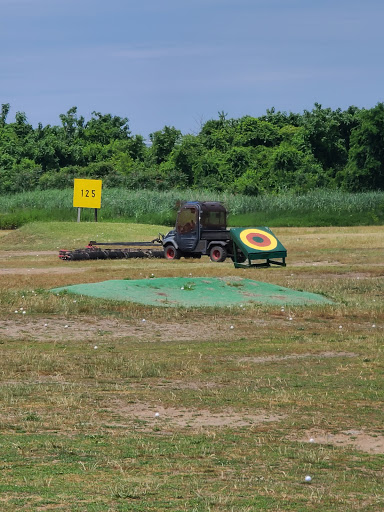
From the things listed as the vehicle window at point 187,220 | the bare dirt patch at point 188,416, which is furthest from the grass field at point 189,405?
the vehicle window at point 187,220

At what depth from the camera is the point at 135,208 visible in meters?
60.6

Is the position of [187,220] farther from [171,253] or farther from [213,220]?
[171,253]

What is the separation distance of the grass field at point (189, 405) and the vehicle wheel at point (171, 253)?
11.4 metres

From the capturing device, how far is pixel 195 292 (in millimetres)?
22172

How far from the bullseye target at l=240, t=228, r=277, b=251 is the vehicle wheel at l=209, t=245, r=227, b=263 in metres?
1.79

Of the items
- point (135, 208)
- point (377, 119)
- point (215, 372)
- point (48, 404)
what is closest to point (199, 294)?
point (215, 372)

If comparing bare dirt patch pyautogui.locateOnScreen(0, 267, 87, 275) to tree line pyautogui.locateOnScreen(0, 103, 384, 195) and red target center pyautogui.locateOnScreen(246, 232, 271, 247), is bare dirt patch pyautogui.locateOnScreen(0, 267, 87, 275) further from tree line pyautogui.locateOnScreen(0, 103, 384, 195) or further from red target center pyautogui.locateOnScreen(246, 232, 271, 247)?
tree line pyautogui.locateOnScreen(0, 103, 384, 195)

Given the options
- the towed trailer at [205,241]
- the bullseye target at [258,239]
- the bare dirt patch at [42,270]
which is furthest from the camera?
the towed trailer at [205,241]

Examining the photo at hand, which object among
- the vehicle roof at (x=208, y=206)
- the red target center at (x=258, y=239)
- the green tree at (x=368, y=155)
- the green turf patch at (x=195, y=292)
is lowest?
the green turf patch at (x=195, y=292)

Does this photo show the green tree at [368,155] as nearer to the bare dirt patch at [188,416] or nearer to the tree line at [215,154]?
the tree line at [215,154]

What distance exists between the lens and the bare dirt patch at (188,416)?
1004cm

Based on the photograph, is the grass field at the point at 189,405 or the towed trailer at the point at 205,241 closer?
the grass field at the point at 189,405

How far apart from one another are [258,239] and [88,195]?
2186 cm

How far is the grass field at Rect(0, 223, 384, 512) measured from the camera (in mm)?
7359
